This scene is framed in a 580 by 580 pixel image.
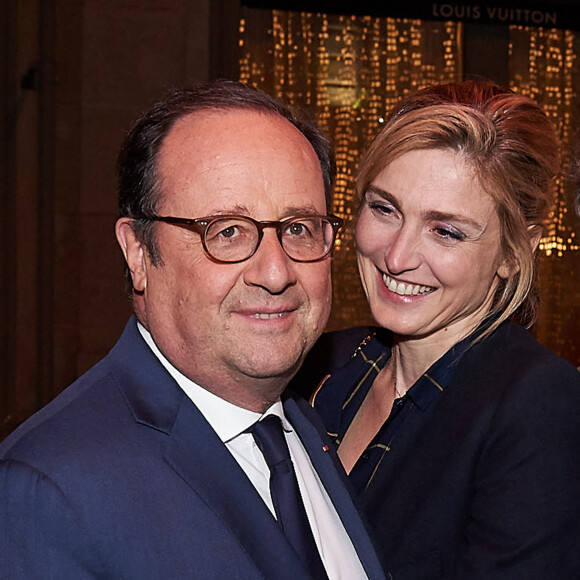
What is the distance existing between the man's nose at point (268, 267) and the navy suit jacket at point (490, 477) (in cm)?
65

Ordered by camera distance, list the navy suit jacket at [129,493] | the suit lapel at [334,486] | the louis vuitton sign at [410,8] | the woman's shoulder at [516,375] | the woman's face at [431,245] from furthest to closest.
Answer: the louis vuitton sign at [410,8] → the woman's face at [431,245] → the woman's shoulder at [516,375] → the suit lapel at [334,486] → the navy suit jacket at [129,493]

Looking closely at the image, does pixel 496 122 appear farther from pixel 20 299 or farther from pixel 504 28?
pixel 504 28

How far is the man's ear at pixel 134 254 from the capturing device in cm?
158

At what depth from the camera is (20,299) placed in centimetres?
467

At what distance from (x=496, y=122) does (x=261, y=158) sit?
0.86m

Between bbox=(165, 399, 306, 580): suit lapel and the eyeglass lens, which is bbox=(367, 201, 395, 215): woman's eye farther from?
bbox=(165, 399, 306, 580): suit lapel

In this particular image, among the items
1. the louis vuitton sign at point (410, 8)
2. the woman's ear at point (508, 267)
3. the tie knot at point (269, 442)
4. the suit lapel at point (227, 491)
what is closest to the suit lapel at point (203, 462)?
the suit lapel at point (227, 491)

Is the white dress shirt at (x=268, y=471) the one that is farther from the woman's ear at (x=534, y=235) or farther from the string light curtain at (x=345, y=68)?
the string light curtain at (x=345, y=68)

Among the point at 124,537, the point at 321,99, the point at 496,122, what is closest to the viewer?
the point at 124,537

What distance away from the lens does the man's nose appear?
148 centimetres

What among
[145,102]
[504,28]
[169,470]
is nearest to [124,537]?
[169,470]

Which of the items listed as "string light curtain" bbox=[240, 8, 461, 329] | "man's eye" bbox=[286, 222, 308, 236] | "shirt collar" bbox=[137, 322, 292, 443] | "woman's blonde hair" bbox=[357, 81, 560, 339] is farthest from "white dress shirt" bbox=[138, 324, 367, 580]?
"string light curtain" bbox=[240, 8, 461, 329]

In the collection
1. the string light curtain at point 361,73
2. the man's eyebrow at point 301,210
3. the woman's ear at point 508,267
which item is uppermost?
the string light curtain at point 361,73

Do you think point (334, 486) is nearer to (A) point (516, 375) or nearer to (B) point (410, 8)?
(A) point (516, 375)
